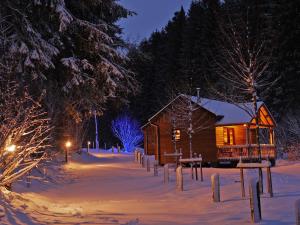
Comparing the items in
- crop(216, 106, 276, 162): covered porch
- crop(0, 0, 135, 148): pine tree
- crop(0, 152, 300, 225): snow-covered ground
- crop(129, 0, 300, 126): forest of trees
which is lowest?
crop(0, 152, 300, 225): snow-covered ground

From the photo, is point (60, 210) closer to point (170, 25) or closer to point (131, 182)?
point (131, 182)

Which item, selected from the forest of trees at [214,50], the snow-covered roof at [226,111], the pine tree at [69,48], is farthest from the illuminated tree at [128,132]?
the pine tree at [69,48]

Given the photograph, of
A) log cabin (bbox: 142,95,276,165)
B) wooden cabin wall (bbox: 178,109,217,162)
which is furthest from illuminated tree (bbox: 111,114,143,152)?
wooden cabin wall (bbox: 178,109,217,162)

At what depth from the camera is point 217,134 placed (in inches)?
1346

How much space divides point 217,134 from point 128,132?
4048 cm

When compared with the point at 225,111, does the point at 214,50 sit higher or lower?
higher

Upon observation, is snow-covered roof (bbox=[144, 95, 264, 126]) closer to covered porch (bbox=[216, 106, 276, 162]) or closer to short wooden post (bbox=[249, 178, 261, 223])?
covered porch (bbox=[216, 106, 276, 162])

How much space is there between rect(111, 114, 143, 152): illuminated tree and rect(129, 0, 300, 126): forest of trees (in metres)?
1.84

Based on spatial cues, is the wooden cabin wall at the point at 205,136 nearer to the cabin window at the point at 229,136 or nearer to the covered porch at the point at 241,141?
the covered porch at the point at 241,141

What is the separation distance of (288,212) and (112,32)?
8.90m

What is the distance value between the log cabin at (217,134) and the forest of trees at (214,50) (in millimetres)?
2615

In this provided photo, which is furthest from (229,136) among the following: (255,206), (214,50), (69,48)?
(255,206)

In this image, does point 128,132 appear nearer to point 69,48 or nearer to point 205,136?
point 205,136

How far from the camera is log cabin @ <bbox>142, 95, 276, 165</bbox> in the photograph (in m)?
Answer: 33.2
